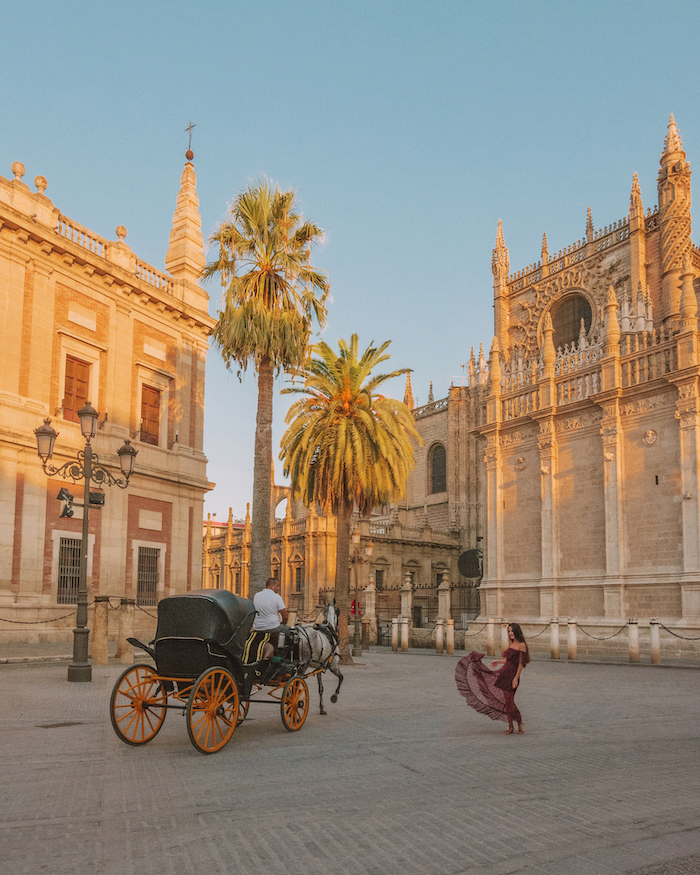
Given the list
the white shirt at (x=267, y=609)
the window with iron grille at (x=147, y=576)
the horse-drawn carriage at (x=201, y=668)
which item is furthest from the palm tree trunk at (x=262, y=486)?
the horse-drawn carriage at (x=201, y=668)

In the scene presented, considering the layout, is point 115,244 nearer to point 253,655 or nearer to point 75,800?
point 253,655

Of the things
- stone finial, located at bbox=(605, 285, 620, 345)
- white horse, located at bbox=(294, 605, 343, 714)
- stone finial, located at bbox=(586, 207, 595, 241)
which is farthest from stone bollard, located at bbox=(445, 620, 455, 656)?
stone finial, located at bbox=(586, 207, 595, 241)

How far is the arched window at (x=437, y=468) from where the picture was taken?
53.2m

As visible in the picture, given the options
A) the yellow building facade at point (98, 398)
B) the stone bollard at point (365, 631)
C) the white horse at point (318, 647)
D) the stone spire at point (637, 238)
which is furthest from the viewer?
the stone spire at point (637, 238)

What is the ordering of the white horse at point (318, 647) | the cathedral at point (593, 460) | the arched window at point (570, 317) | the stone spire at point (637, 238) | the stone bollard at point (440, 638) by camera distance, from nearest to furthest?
the white horse at point (318, 647) → the cathedral at point (593, 460) → the stone bollard at point (440, 638) → the stone spire at point (637, 238) → the arched window at point (570, 317)

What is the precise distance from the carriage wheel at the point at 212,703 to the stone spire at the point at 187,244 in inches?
852

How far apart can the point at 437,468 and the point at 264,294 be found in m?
35.2

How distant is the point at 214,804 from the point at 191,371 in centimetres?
2312

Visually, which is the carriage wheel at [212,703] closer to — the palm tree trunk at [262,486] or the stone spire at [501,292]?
the palm tree trunk at [262,486]

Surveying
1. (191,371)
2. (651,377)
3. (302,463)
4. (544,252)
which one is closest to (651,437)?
(651,377)

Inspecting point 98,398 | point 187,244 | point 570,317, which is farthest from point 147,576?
point 570,317

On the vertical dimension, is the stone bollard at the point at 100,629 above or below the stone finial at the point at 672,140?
below

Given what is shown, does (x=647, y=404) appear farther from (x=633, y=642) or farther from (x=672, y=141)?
(x=672, y=141)

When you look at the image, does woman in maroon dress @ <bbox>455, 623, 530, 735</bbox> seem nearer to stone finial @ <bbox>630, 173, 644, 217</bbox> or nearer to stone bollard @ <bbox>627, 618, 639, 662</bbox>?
stone bollard @ <bbox>627, 618, 639, 662</bbox>
